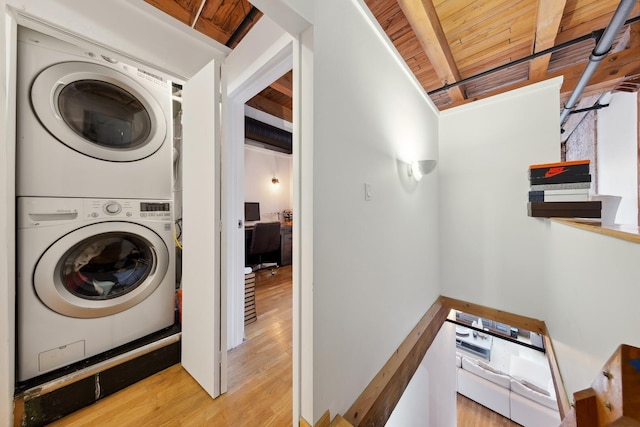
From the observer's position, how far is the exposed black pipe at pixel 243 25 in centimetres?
154

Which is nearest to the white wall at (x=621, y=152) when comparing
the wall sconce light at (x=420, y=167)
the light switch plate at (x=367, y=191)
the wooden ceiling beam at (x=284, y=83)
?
the wall sconce light at (x=420, y=167)

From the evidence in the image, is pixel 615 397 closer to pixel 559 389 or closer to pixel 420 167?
pixel 420 167

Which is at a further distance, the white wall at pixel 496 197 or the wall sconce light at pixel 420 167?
the white wall at pixel 496 197

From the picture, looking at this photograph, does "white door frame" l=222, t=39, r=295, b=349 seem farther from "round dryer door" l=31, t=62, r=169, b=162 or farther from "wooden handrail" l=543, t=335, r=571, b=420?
"wooden handrail" l=543, t=335, r=571, b=420

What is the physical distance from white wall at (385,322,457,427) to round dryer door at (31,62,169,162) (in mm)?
3013

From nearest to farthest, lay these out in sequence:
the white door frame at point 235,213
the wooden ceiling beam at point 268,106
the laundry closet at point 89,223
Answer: the laundry closet at point 89,223, the white door frame at point 235,213, the wooden ceiling beam at point 268,106

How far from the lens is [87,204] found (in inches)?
53.2

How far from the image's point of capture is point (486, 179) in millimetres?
2328

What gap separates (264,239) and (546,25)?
3.81 m

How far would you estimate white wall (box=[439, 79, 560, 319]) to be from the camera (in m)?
2.10

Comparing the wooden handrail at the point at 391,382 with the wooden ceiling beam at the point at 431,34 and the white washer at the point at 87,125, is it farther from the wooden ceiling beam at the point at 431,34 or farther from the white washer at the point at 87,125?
the wooden ceiling beam at the point at 431,34

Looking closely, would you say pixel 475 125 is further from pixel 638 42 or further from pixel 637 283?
pixel 637 283

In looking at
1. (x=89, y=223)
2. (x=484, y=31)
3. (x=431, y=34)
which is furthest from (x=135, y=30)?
(x=484, y=31)

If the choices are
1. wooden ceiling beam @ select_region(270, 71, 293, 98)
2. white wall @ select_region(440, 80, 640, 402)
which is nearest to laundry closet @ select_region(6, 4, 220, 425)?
wooden ceiling beam @ select_region(270, 71, 293, 98)
